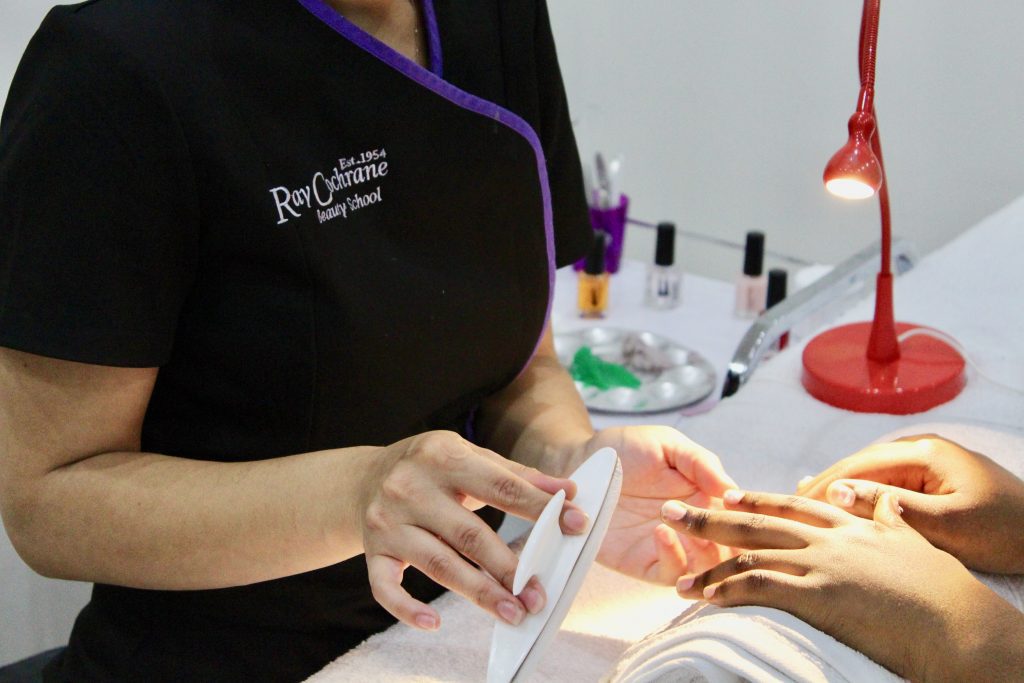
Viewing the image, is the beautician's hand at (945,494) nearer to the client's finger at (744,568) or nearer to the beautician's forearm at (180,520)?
the client's finger at (744,568)

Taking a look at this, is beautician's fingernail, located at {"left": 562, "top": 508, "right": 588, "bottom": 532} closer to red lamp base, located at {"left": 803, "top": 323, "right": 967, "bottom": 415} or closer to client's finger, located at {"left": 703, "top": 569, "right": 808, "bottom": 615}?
client's finger, located at {"left": 703, "top": 569, "right": 808, "bottom": 615}

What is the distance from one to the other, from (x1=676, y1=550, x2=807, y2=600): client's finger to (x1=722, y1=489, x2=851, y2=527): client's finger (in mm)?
51

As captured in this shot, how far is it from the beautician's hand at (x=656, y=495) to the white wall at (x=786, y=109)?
1103 millimetres

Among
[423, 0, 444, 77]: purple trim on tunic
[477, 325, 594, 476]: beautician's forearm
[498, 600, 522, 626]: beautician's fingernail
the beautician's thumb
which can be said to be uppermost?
[423, 0, 444, 77]: purple trim on tunic

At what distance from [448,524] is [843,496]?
0.33 metres

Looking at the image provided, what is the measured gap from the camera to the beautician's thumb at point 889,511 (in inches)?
29.0

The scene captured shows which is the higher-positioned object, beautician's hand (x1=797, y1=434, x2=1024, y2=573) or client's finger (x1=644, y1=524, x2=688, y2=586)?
beautician's hand (x1=797, y1=434, x2=1024, y2=573)

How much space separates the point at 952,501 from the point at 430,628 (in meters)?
0.41

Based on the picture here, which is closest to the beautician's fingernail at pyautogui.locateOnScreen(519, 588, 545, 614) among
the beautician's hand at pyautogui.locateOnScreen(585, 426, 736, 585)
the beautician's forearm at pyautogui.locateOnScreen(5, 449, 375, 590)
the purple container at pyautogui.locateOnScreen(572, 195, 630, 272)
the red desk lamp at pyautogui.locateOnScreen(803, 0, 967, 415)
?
the beautician's forearm at pyautogui.locateOnScreen(5, 449, 375, 590)

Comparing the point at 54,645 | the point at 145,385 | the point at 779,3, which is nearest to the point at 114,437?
the point at 145,385

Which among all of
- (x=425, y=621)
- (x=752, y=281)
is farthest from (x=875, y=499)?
(x=752, y=281)

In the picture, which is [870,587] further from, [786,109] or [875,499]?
[786,109]

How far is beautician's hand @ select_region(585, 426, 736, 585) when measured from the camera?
0.82 metres

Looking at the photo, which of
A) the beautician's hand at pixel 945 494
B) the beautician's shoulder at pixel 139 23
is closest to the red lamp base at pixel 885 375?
the beautician's hand at pixel 945 494
